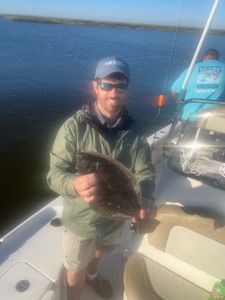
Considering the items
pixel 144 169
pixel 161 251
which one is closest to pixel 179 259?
pixel 161 251

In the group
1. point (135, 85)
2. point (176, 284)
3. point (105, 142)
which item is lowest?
point (135, 85)

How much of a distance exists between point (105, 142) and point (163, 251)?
1.35 metres

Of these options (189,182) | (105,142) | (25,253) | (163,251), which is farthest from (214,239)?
(25,253)

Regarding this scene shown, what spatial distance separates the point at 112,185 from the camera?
226 centimetres

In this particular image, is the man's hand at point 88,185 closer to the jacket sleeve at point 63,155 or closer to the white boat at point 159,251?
the jacket sleeve at point 63,155

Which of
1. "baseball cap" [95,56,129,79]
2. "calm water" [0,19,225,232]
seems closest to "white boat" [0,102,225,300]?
"baseball cap" [95,56,129,79]

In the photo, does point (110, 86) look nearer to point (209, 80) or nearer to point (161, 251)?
point (161, 251)

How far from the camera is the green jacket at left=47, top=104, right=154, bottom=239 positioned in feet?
8.30

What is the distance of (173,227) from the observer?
2.93 m

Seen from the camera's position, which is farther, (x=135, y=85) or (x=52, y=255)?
(x=135, y=85)

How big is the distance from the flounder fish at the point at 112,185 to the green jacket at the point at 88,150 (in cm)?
23

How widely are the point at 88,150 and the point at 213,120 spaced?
2282 mm

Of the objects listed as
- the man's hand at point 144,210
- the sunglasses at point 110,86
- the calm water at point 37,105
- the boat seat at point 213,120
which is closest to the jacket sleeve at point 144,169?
the man's hand at point 144,210

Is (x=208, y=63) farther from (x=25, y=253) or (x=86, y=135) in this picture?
(x=25, y=253)
